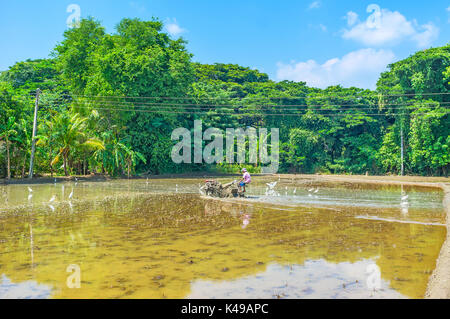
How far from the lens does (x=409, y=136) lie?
43.2 meters

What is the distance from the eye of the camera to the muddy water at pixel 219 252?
6063 millimetres

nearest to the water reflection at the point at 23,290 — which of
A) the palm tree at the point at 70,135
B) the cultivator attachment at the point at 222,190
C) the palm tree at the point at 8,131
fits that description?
the cultivator attachment at the point at 222,190

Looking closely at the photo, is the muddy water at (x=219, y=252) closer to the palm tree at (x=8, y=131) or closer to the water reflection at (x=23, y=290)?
the water reflection at (x=23, y=290)

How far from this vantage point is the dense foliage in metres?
33.2

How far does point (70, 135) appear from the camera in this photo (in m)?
31.2

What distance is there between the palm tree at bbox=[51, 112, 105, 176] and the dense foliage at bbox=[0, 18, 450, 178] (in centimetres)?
9

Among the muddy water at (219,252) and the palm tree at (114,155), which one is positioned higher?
the palm tree at (114,155)

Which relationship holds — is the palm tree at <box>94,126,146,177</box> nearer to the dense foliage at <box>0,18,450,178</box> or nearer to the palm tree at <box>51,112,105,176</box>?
the dense foliage at <box>0,18,450,178</box>

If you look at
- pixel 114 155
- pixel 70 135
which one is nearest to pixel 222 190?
pixel 70 135

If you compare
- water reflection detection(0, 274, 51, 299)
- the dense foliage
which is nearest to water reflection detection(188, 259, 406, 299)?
water reflection detection(0, 274, 51, 299)

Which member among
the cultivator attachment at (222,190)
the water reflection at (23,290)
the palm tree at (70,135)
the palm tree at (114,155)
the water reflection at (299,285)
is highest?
the palm tree at (70,135)

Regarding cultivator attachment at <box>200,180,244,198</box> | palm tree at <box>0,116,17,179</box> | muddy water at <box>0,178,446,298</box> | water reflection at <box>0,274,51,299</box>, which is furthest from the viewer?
palm tree at <box>0,116,17,179</box>

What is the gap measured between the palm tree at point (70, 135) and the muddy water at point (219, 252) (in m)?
17.5
